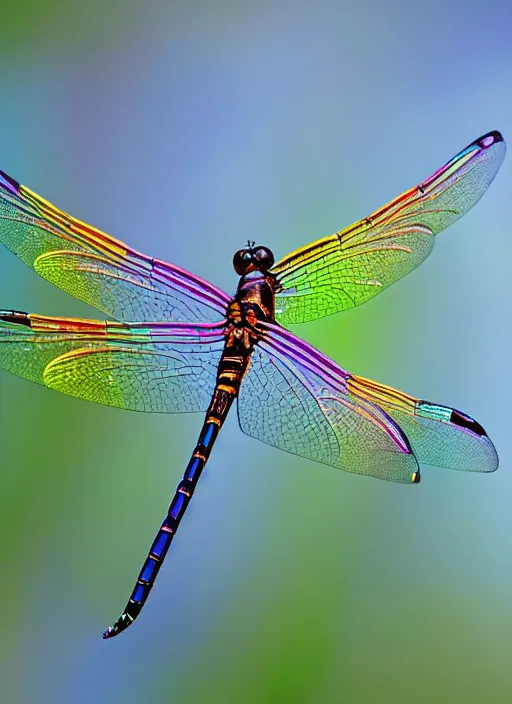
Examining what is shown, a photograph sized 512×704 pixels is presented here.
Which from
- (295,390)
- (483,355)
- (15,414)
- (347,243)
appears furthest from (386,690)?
(15,414)

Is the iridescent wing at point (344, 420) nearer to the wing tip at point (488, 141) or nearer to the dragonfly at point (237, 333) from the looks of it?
the dragonfly at point (237, 333)

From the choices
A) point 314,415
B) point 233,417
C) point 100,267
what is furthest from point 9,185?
point 314,415

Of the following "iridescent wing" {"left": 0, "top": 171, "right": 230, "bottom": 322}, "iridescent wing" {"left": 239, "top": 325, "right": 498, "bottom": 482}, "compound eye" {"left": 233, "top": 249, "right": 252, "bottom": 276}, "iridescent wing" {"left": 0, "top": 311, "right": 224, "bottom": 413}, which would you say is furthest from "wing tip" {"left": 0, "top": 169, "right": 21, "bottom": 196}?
"iridescent wing" {"left": 239, "top": 325, "right": 498, "bottom": 482}

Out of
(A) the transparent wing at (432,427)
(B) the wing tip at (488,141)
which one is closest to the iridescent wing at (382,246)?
(B) the wing tip at (488,141)

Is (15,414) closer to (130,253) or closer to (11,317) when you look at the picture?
(11,317)

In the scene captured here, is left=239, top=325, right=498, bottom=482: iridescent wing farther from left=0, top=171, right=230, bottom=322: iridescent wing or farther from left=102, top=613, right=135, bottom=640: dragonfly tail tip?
left=102, top=613, right=135, bottom=640: dragonfly tail tip

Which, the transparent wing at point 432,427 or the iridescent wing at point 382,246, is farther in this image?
the iridescent wing at point 382,246
